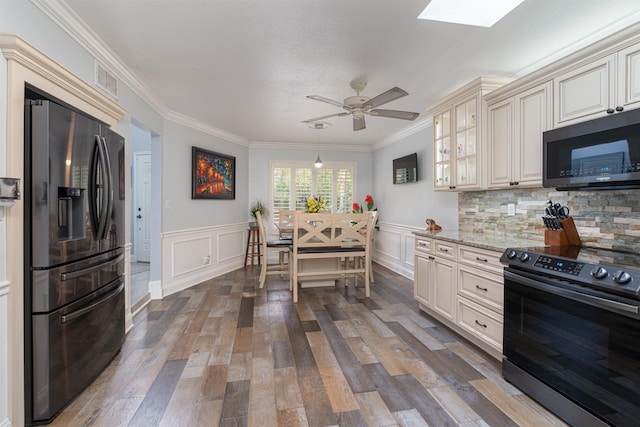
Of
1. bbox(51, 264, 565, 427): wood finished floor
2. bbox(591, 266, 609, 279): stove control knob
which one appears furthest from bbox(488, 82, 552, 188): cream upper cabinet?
bbox(51, 264, 565, 427): wood finished floor

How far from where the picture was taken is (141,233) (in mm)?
6418

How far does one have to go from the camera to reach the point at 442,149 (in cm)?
364

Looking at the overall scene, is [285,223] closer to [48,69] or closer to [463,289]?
[463,289]

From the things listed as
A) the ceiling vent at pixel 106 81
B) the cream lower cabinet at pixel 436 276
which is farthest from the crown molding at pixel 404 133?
the ceiling vent at pixel 106 81

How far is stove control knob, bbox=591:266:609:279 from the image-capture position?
1512mm

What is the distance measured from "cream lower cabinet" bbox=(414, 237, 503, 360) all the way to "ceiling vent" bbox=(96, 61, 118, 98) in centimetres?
334

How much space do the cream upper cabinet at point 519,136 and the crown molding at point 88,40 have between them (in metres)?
3.39

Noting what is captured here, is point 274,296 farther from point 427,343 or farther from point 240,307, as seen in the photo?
point 427,343

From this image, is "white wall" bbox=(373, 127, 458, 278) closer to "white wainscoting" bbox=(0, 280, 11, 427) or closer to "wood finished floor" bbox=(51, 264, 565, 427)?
"wood finished floor" bbox=(51, 264, 565, 427)

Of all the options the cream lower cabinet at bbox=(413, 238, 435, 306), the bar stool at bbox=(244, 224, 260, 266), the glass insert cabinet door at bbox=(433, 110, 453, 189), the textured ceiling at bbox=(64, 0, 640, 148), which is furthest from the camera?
the bar stool at bbox=(244, 224, 260, 266)

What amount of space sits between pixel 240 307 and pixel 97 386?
1.69 meters

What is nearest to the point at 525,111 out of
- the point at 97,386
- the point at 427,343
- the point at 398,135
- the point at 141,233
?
the point at 427,343

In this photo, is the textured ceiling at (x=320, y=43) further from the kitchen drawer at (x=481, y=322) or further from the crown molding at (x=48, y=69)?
the kitchen drawer at (x=481, y=322)

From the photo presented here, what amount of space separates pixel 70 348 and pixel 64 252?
57cm
